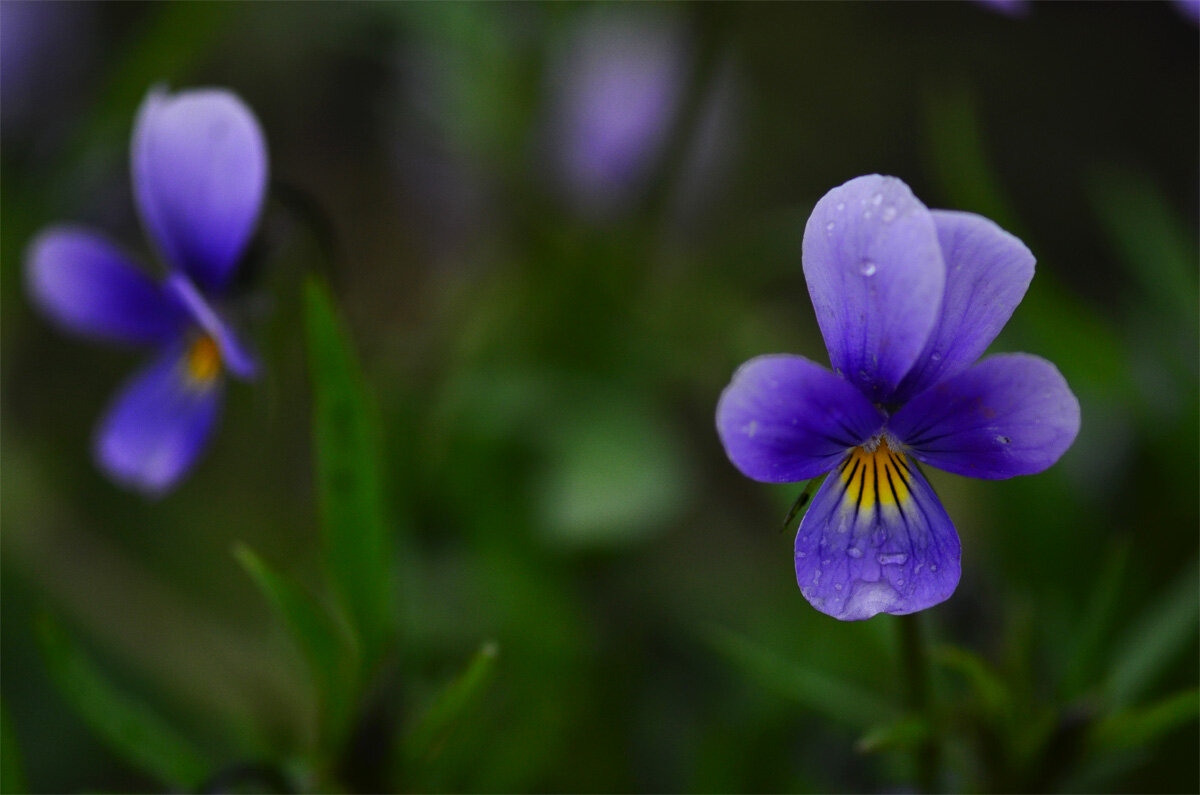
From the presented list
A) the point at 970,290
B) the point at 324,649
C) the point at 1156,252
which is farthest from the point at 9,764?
the point at 1156,252

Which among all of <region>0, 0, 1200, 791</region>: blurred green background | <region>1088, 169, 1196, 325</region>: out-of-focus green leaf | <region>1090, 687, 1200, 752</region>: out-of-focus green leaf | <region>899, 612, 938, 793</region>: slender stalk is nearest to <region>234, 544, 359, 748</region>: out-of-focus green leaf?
<region>0, 0, 1200, 791</region>: blurred green background

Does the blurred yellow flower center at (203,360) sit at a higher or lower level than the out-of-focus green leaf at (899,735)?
higher

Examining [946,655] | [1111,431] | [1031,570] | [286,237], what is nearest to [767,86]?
[1111,431]

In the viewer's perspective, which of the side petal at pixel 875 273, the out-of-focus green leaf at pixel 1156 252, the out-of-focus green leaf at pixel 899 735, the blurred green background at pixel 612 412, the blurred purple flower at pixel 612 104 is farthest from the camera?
the blurred purple flower at pixel 612 104

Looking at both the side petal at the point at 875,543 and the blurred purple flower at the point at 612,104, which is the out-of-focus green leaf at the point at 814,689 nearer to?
the side petal at the point at 875,543

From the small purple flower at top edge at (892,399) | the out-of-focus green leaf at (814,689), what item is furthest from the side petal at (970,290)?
the out-of-focus green leaf at (814,689)

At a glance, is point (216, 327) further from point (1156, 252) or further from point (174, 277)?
point (1156, 252)

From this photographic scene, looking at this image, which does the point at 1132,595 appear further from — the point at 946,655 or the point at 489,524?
the point at 489,524
